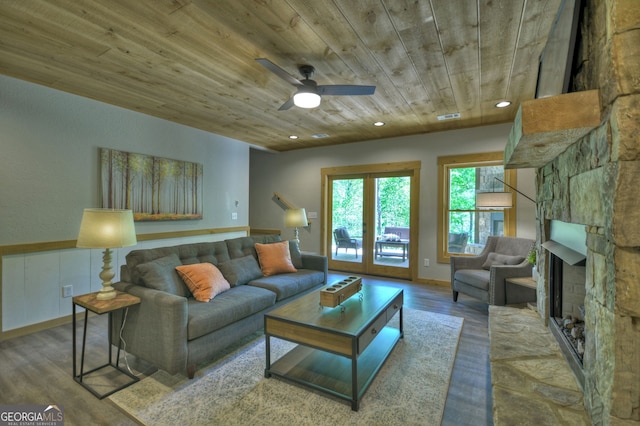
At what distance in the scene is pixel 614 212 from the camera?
108cm

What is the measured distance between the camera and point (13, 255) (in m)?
2.95

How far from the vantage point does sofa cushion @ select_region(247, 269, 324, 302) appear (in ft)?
10.1

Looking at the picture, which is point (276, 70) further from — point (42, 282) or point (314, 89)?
point (42, 282)

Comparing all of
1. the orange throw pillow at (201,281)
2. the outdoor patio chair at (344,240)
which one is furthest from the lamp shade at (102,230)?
the outdoor patio chair at (344,240)

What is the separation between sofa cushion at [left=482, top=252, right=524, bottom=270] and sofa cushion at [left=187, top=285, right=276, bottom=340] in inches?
112

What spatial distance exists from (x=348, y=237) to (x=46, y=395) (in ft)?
15.4

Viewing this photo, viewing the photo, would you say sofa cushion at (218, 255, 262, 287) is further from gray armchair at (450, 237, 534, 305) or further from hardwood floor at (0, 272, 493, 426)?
gray armchair at (450, 237, 534, 305)

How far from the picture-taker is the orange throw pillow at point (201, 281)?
2594mm

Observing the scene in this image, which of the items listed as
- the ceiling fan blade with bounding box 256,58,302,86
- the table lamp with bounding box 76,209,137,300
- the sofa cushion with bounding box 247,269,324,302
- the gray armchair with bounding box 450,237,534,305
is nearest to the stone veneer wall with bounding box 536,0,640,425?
the ceiling fan blade with bounding box 256,58,302,86

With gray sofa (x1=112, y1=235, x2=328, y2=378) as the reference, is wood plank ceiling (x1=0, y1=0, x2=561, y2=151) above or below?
above

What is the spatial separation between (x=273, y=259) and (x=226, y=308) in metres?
1.22

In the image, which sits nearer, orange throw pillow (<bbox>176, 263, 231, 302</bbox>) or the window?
orange throw pillow (<bbox>176, 263, 231, 302</bbox>)

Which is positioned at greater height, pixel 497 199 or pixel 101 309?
→ pixel 497 199

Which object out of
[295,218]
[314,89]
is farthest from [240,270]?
[314,89]
